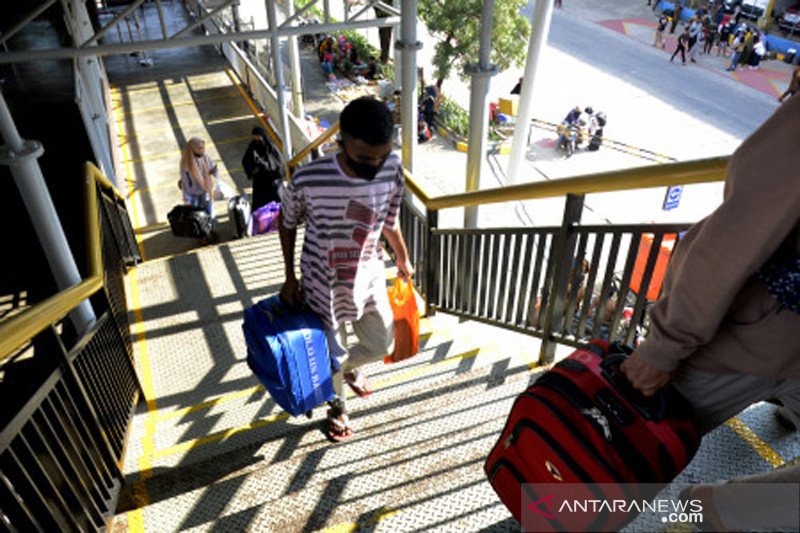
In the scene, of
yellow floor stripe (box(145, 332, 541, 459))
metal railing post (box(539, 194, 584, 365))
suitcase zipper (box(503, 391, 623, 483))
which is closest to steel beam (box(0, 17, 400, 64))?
yellow floor stripe (box(145, 332, 541, 459))

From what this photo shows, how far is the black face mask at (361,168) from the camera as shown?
7.92ft

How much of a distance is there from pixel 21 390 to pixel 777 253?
4908mm

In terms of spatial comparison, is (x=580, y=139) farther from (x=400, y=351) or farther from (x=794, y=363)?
(x=794, y=363)

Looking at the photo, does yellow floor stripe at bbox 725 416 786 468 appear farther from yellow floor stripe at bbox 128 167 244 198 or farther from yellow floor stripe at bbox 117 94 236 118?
yellow floor stripe at bbox 117 94 236 118

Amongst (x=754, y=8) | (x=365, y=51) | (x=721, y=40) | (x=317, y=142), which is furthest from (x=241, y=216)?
→ (x=754, y=8)

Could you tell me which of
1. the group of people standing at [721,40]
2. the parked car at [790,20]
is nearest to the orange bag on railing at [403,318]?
the group of people standing at [721,40]

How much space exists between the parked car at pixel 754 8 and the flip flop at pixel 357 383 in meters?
28.9

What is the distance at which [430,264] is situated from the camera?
4.51 meters

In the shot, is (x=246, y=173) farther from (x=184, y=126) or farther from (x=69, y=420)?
(x=184, y=126)

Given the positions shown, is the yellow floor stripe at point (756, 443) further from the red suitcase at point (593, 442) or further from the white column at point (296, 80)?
the white column at point (296, 80)

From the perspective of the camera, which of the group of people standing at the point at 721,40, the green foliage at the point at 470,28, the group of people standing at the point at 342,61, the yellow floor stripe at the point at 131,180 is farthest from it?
the group of people standing at the point at 721,40

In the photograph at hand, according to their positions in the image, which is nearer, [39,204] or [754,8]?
[39,204]

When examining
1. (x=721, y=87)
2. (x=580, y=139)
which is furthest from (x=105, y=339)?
(x=721, y=87)

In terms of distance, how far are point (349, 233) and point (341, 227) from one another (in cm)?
5
